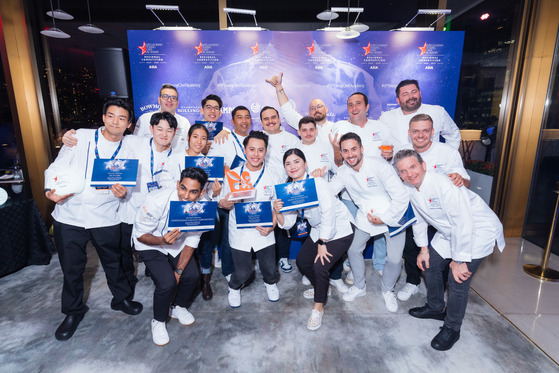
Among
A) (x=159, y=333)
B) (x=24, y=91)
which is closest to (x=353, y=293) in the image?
(x=159, y=333)

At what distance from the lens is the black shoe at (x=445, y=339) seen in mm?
2207

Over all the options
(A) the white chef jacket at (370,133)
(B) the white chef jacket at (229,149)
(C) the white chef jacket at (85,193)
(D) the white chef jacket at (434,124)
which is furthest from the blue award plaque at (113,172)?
(D) the white chef jacket at (434,124)

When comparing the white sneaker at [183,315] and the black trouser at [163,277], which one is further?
the white sneaker at [183,315]

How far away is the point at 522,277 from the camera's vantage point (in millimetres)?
3346

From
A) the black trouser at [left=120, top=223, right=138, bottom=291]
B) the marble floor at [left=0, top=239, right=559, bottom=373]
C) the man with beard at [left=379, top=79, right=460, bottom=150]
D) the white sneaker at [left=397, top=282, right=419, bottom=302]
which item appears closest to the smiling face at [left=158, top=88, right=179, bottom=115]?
the black trouser at [left=120, top=223, right=138, bottom=291]

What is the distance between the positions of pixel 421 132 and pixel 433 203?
0.72 metres

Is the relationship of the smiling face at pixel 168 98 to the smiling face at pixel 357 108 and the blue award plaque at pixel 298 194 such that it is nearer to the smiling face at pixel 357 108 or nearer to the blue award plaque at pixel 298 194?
the blue award plaque at pixel 298 194

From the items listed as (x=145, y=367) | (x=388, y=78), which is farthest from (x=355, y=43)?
(x=145, y=367)

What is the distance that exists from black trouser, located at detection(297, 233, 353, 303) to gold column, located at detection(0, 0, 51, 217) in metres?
4.35

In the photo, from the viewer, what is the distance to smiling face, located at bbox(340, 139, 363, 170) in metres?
2.46

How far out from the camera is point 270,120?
3.13m

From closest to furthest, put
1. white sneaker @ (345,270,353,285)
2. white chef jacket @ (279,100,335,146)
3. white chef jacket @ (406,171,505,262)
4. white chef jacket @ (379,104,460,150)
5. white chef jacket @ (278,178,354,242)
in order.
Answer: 1. white chef jacket @ (406,171,505,262)
2. white chef jacket @ (278,178,354,242)
3. white sneaker @ (345,270,353,285)
4. white chef jacket @ (379,104,460,150)
5. white chef jacket @ (279,100,335,146)

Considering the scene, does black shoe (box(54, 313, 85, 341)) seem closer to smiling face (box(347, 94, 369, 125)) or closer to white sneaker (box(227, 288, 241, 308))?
white sneaker (box(227, 288, 241, 308))

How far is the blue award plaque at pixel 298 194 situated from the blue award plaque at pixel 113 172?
111cm
